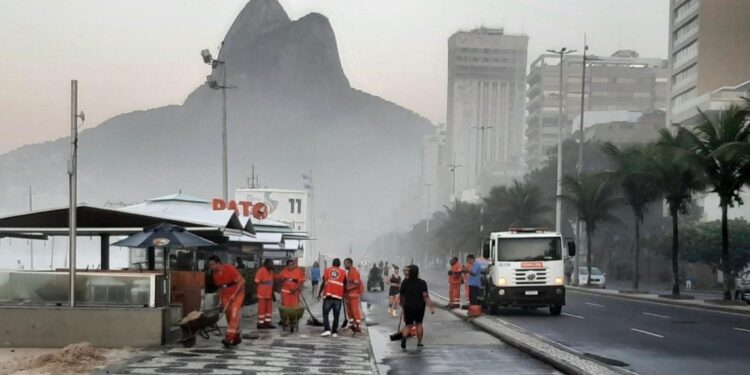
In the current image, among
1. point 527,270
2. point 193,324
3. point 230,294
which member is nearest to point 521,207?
point 527,270

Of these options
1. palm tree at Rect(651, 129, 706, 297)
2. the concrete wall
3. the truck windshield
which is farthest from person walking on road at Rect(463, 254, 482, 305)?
palm tree at Rect(651, 129, 706, 297)

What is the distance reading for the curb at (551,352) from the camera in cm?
1362

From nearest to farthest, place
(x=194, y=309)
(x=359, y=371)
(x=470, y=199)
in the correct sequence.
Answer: (x=359, y=371) → (x=194, y=309) → (x=470, y=199)

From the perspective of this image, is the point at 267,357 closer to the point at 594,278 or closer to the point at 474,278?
the point at 474,278

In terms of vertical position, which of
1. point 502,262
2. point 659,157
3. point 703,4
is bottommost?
point 502,262

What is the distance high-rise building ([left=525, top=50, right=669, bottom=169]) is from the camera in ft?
577

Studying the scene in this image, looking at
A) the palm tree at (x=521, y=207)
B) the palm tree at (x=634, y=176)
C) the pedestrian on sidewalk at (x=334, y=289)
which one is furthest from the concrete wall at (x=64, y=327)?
the palm tree at (x=521, y=207)

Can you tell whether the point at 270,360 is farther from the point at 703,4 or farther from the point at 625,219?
the point at 703,4

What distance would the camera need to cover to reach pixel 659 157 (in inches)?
1652

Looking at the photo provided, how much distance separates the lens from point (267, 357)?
15641 millimetres

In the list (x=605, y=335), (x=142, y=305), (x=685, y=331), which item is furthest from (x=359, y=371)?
(x=685, y=331)

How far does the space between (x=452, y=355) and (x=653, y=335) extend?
662 centimetres

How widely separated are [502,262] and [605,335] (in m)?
7.22

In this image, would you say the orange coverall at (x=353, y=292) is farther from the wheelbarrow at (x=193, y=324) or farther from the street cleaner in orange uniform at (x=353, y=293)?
the wheelbarrow at (x=193, y=324)
